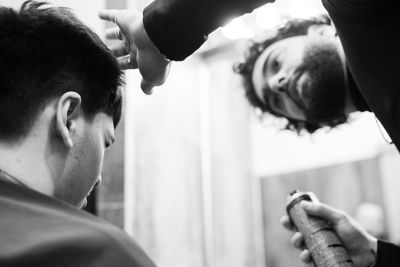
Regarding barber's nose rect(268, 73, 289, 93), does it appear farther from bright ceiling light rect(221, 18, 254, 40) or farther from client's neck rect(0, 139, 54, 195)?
bright ceiling light rect(221, 18, 254, 40)

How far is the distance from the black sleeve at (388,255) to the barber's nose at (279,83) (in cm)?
55

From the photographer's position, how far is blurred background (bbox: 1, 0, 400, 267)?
91.7 inches

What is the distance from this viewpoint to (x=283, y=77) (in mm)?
1505

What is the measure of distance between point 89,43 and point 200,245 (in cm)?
217

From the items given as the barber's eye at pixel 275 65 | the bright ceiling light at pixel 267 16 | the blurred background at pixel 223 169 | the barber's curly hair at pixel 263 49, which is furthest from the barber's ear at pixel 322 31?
the bright ceiling light at pixel 267 16

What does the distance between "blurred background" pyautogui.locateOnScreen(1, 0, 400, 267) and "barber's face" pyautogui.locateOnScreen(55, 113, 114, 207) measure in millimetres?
1232

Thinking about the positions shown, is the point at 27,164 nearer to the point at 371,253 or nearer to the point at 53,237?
the point at 53,237

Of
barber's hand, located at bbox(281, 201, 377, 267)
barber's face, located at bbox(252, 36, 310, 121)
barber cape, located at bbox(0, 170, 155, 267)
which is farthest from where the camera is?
barber's face, located at bbox(252, 36, 310, 121)

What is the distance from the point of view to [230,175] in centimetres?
318

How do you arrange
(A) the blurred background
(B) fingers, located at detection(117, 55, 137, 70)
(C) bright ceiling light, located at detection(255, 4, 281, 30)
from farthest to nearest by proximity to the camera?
(C) bright ceiling light, located at detection(255, 4, 281, 30)
(A) the blurred background
(B) fingers, located at detection(117, 55, 137, 70)

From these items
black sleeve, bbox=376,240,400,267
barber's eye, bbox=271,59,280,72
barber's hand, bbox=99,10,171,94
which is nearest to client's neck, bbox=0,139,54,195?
barber's hand, bbox=99,10,171,94

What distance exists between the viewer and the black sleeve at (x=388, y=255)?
1.13 m

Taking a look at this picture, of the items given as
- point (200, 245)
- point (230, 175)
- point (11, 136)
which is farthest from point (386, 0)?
point (230, 175)

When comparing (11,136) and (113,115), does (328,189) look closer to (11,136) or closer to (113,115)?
(113,115)
